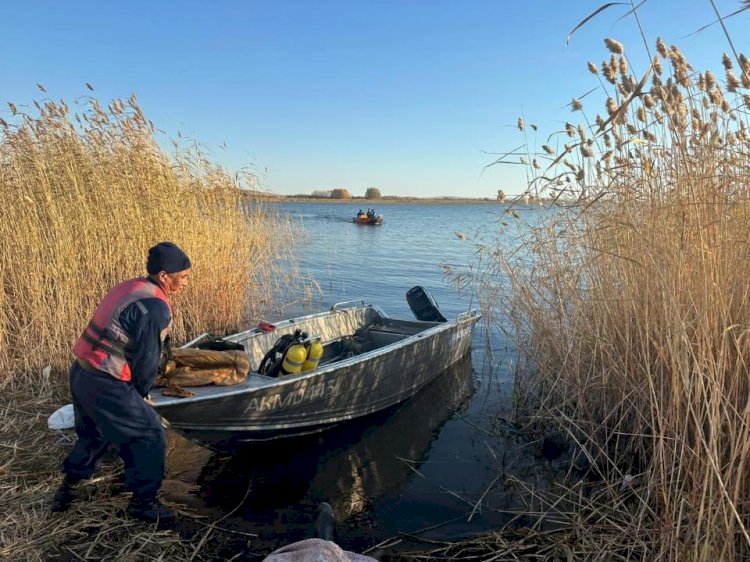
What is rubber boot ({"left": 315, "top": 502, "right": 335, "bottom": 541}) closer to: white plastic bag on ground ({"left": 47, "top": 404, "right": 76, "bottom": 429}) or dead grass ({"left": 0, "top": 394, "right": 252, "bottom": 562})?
dead grass ({"left": 0, "top": 394, "right": 252, "bottom": 562})

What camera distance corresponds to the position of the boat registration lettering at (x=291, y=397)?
4.00m

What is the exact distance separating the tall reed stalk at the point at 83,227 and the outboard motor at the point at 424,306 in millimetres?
2548

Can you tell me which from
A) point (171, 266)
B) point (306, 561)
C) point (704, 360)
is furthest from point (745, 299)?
point (171, 266)

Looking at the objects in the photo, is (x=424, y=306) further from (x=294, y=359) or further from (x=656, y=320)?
(x=656, y=320)

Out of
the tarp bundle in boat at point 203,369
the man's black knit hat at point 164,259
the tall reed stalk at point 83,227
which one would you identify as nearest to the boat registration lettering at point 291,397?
the tarp bundle in boat at point 203,369

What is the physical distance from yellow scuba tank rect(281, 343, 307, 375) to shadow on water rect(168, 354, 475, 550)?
62cm

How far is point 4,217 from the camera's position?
5.28 meters

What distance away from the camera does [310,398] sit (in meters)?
4.39

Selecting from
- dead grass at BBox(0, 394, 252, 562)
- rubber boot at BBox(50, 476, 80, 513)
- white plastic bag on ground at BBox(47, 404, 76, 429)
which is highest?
white plastic bag on ground at BBox(47, 404, 76, 429)

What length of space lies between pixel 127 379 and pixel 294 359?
63.0 inches

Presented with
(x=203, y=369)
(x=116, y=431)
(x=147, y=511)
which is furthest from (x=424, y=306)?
(x=116, y=431)

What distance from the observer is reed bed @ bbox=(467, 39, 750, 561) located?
2.34 m

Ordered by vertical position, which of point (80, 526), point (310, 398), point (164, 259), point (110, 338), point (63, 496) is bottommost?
point (80, 526)

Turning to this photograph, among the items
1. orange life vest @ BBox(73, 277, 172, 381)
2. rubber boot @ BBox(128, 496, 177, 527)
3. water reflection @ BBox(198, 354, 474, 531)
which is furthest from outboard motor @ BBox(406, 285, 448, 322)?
orange life vest @ BBox(73, 277, 172, 381)
